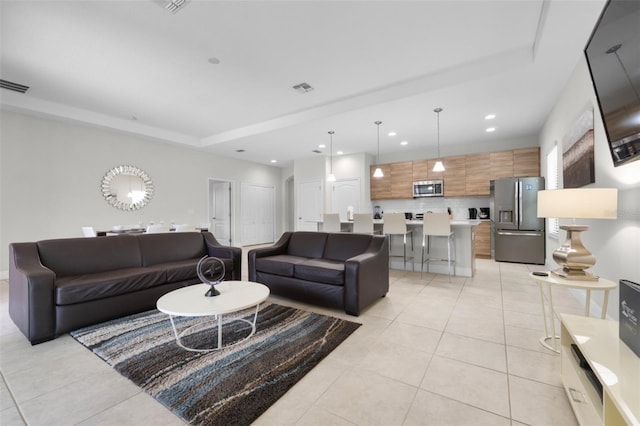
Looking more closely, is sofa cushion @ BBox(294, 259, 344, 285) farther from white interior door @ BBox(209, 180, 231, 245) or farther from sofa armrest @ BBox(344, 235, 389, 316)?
white interior door @ BBox(209, 180, 231, 245)

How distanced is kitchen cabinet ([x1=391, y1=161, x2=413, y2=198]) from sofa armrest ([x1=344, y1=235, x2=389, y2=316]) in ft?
13.4

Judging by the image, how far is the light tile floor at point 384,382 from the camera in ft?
4.80

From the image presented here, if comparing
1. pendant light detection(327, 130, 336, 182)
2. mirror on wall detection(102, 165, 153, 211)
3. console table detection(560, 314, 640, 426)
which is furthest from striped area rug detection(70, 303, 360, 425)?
mirror on wall detection(102, 165, 153, 211)

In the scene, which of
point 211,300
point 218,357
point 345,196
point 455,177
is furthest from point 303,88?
point 455,177

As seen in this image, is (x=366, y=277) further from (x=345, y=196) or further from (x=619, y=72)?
(x=345, y=196)

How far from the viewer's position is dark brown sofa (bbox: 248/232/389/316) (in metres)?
2.85

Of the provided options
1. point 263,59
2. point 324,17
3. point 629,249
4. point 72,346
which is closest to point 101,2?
point 263,59

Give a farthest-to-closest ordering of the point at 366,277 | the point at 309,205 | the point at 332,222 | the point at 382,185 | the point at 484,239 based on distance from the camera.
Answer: the point at 309,205 < the point at 382,185 < the point at 484,239 < the point at 332,222 < the point at 366,277

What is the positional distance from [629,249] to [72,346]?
14.5 feet

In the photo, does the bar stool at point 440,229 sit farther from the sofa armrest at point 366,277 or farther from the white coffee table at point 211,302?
the white coffee table at point 211,302

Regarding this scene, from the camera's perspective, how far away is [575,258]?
201 centimetres

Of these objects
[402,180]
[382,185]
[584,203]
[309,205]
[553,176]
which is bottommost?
[584,203]

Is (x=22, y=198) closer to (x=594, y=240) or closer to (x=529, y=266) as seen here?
(x=594, y=240)

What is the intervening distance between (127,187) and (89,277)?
3.88m
